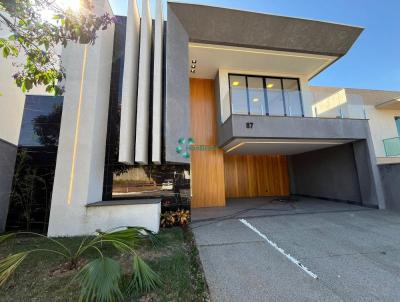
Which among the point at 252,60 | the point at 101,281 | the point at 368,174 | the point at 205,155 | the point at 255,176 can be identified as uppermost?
the point at 252,60

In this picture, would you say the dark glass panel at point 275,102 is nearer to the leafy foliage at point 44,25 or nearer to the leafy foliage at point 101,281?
the leafy foliage at point 44,25

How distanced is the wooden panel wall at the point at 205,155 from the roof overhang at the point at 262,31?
2726 millimetres

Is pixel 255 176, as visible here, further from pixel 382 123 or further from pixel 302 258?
pixel 302 258

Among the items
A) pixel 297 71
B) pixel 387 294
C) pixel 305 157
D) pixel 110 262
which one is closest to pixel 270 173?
pixel 305 157

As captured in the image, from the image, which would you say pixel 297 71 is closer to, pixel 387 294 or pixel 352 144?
pixel 352 144

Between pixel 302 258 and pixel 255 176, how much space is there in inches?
375

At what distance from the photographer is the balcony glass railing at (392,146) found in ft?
30.0

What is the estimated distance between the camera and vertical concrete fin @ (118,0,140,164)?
5.39 meters

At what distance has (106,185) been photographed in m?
5.99

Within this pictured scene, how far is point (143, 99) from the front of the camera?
5777 millimetres

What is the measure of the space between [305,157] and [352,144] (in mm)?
3234

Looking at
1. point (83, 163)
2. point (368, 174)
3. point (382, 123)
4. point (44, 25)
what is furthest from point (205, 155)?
point (382, 123)

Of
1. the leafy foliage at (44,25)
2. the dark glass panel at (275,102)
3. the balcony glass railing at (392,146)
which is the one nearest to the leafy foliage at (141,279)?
the leafy foliage at (44,25)

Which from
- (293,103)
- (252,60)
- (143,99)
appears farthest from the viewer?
(252,60)
